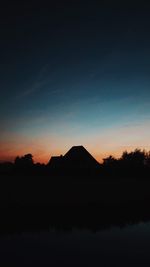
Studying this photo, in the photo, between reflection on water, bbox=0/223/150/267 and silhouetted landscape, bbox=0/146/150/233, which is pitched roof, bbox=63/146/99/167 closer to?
silhouetted landscape, bbox=0/146/150/233

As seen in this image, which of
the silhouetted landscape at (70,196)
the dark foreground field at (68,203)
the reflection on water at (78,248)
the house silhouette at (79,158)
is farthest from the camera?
the house silhouette at (79,158)

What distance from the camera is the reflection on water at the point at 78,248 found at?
8656 millimetres

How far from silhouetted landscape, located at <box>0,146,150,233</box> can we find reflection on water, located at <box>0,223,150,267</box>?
1.74 meters

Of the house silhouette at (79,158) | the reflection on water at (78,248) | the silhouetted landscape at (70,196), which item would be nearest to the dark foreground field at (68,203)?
the silhouetted landscape at (70,196)

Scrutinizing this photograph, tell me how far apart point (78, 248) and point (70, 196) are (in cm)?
1352

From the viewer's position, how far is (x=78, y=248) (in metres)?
10.5

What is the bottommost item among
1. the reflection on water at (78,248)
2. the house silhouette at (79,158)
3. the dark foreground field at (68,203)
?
the reflection on water at (78,248)

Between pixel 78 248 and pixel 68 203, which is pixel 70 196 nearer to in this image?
pixel 68 203

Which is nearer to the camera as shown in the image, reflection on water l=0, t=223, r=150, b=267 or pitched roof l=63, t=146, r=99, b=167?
reflection on water l=0, t=223, r=150, b=267

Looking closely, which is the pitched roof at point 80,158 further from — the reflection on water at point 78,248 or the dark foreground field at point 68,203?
the reflection on water at point 78,248

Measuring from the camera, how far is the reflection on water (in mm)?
8656

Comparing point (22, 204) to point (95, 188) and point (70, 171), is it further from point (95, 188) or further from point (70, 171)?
point (95, 188)

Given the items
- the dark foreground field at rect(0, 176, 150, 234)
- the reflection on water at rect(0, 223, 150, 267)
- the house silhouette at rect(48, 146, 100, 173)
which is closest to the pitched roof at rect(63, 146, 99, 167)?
the house silhouette at rect(48, 146, 100, 173)

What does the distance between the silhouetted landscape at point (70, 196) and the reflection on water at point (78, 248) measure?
1.74 metres
